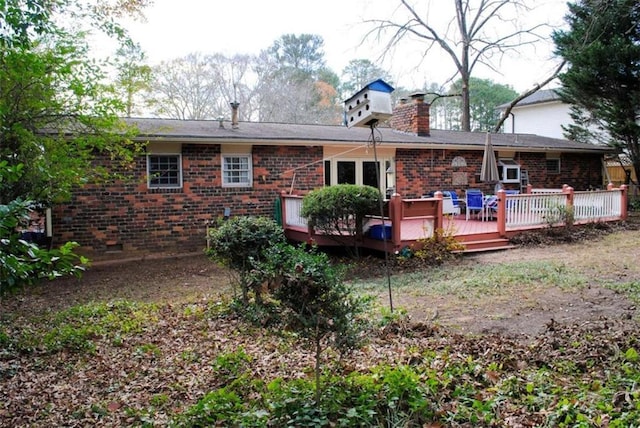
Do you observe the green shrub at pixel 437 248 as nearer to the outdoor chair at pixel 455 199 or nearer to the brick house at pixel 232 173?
the brick house at pixel 232 173

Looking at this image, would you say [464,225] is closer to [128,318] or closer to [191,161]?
[191,161]

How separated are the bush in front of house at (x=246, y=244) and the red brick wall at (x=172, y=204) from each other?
573cm

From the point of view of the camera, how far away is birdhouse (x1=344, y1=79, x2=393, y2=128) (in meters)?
6.64

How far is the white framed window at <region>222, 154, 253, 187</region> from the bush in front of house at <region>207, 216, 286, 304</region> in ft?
20.3

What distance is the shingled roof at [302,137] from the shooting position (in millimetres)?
11742

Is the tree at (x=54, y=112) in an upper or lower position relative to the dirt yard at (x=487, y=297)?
upper

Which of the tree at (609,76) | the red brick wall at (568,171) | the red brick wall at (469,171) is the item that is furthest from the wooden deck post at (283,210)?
the tree at (609,76)

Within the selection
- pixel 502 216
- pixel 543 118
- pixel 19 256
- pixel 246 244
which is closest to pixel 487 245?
pixel 502 216

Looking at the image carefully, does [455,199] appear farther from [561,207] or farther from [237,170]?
[237,170]

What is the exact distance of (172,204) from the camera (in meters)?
12.0

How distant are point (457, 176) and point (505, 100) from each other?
25.8m

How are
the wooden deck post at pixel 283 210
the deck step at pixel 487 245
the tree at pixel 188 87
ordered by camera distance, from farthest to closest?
the tree at pixel 188 87, the wooden deck post at pixel 283 210, the deck step at pixel 487 245

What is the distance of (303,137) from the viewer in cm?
1305

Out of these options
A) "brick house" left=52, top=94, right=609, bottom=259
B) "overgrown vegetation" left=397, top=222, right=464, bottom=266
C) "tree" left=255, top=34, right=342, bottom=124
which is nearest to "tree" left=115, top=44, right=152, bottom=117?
"brick house" left=52, top=94, right=609, bottom=259
